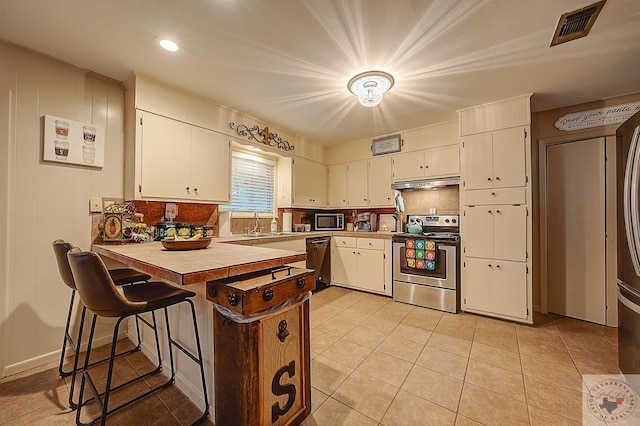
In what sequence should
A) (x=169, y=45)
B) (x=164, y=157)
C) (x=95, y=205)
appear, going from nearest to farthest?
1. (x=169, y=45)
2. (x=95, y=205)
3. (x=164, y=157)

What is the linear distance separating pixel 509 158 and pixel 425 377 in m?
2.36

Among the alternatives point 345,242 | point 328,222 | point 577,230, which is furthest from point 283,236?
point 577,230

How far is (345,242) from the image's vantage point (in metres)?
3.91

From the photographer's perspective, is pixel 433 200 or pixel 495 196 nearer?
pixel 495 196

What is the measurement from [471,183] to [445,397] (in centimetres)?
222

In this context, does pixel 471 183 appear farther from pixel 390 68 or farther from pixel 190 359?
pixel 190 359

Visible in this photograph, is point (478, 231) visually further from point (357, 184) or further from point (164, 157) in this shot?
point (164, 157)

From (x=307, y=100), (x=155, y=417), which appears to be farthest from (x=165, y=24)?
(x=155, y=417)

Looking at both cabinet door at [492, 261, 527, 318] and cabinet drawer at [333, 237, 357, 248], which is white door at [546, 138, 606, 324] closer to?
cabinet door at [492, 261, 527, 318]

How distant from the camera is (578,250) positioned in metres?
2.79

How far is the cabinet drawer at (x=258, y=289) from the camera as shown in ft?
3.53

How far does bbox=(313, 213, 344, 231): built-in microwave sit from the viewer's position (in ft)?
14.5

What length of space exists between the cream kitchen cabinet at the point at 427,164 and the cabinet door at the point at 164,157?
279 centimetres

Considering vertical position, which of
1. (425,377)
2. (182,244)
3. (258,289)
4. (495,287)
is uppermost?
(182,244)
